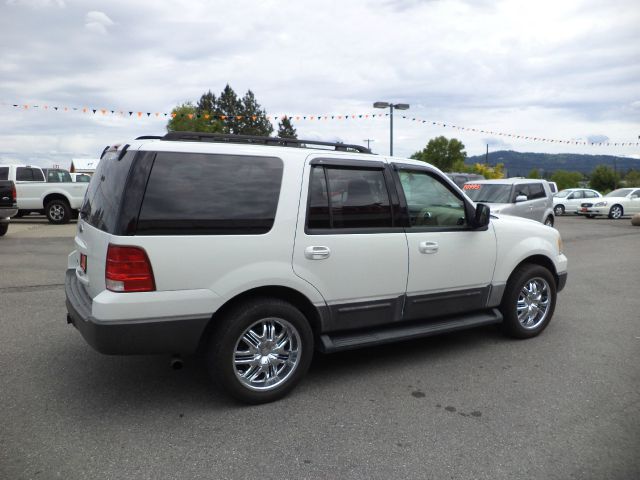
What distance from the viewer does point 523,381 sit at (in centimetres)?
409

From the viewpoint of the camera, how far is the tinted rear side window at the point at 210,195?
10.8 ft

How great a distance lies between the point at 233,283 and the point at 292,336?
619mm

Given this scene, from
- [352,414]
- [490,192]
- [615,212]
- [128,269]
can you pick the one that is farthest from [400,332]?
[615,212]

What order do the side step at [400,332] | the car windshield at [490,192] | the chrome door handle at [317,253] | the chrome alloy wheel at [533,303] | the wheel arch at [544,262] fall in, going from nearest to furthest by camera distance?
the chrome door handle at [317,253], the side step at [400,332], the chrome alloy wheel at [533,303], the wheel arch at [544,262], the car windshield at [490,192]

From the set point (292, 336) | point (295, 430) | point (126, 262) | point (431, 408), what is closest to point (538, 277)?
point (431, 408)

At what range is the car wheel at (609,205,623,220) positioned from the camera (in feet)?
79.7

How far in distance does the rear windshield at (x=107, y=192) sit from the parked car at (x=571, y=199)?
26012 millimetres

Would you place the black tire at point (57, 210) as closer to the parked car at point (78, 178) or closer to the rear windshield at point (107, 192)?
the parked car at point (78, 178)

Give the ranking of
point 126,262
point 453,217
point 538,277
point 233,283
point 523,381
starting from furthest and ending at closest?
point 538,277 < point 453,217 < point 523,381 < point 233,283 < point 126,262

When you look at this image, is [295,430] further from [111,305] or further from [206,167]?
[206,167]

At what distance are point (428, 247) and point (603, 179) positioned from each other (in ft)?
288

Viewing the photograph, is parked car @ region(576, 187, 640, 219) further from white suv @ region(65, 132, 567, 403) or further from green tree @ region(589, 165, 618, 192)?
green tree @ region(589, 165, 618, 192)

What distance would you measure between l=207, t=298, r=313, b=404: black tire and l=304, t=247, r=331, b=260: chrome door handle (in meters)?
0.37

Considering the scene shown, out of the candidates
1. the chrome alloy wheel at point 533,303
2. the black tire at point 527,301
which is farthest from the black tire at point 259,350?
the chrome alloy wheel at point 533,303
